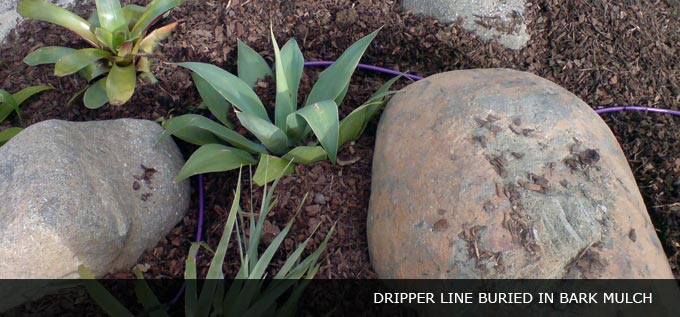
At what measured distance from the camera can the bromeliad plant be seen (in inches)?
82.6

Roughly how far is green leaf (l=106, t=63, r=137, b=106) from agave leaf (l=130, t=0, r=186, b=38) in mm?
173

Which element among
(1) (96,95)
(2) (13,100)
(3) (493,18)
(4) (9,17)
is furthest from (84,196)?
(3) (493,18)

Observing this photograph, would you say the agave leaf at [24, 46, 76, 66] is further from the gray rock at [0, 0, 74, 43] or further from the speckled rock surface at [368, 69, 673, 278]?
the speckled rock surface at [368, 69, 673, 278]

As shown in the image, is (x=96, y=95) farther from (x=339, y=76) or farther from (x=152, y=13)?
(x=339, y=76)

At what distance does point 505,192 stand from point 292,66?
103 centimetres

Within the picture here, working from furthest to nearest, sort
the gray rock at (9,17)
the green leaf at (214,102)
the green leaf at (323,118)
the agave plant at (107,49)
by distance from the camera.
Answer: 1. the gray rock at (9,17)
2. the agave plant at (107,49)
3. the green leaf at (214,102)
4. the green leaf at (323,118)

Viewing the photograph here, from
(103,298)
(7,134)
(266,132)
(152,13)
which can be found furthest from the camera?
(152,13)

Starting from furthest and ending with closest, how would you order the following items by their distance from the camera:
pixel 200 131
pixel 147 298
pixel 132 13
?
1. pixel 132 13
2. pixel 200 131
3. pixel 147 298

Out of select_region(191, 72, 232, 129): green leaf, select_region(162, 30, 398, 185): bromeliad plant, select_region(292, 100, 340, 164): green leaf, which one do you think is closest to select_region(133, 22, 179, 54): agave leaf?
select_region(191, 72, 232, 129): green leaf

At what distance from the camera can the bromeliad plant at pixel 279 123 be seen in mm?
2098

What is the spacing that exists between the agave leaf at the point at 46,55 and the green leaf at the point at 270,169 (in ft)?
3.89

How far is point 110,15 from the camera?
103 inches

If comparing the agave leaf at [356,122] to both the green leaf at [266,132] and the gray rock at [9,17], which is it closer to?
the green leaf at [266,132]

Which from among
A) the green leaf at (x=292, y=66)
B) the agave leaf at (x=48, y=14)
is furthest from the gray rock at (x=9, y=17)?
the green leaf at (x=292, y=66)
